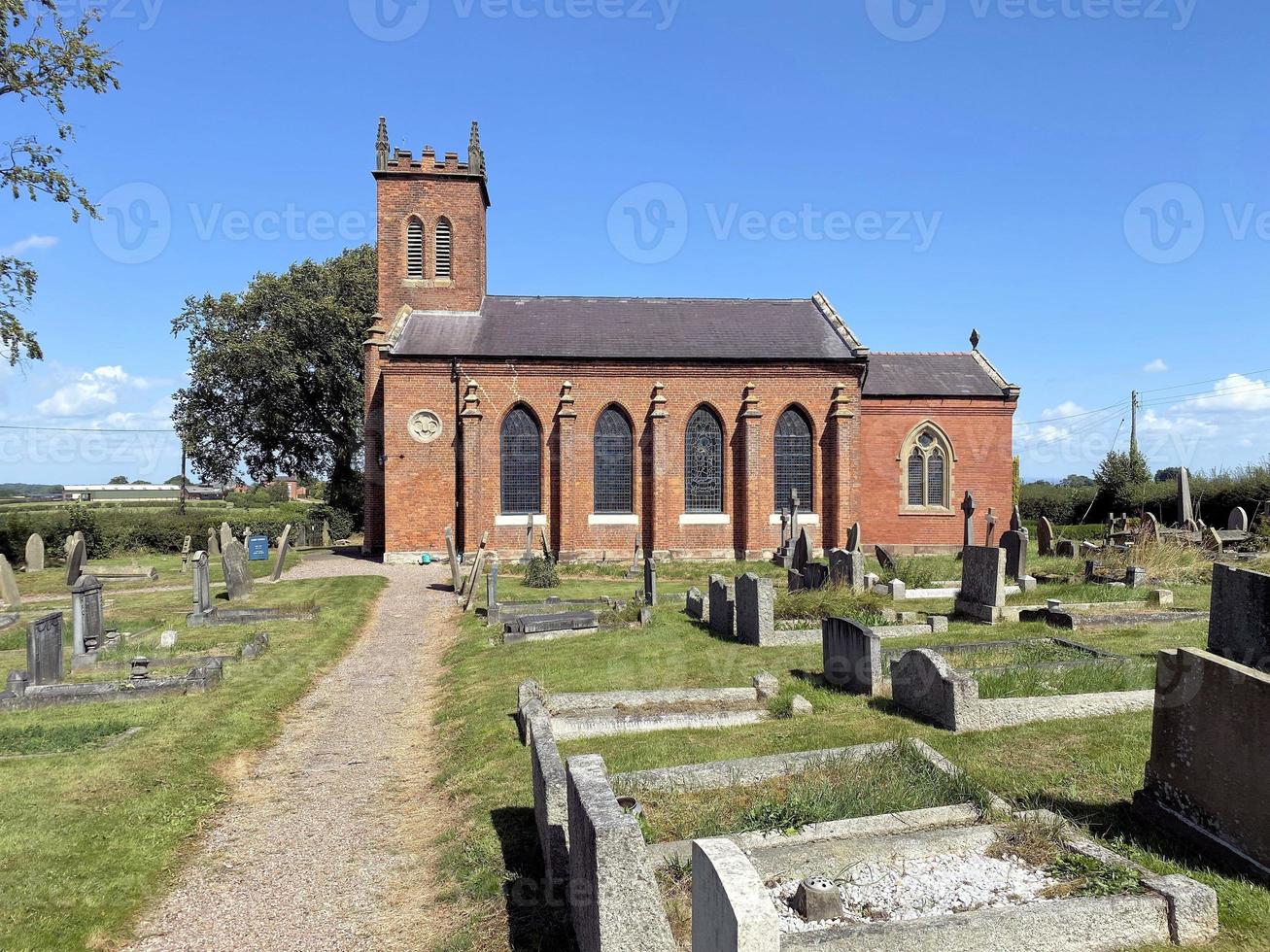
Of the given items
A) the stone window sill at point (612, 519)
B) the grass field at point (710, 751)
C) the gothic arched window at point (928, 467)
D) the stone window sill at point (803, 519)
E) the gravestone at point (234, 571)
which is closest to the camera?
the grass field at point (710, 751)

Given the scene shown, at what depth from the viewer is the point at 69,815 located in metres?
6.66

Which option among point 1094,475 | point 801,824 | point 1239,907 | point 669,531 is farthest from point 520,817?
point 1094,475

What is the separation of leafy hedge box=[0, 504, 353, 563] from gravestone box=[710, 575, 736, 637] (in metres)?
24.2

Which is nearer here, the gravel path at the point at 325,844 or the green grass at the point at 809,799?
the gravel path at the point at 325,844

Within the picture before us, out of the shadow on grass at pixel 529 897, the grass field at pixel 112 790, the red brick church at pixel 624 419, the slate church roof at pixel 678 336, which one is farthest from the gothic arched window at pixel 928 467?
the shadow on grass at pixel 529 897

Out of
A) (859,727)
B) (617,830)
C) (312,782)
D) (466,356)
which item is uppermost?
(466,356)

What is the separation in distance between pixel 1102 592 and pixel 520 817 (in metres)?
13.0

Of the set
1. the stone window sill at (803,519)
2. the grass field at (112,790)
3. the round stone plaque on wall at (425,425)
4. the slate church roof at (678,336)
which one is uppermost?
the slate church roof at (678,336)

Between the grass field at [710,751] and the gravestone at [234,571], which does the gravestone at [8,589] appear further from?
the grass field at [710,751]

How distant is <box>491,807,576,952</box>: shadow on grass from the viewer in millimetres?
4688

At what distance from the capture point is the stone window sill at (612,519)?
26219mm

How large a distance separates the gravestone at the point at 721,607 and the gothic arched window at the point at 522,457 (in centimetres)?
1320

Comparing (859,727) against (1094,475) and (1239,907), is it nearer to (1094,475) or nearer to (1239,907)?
(1239,907)

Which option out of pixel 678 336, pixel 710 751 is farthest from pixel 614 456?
pixel 710 751
